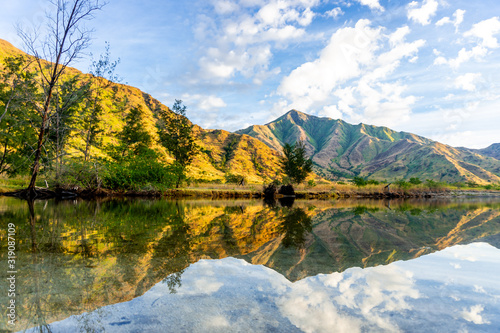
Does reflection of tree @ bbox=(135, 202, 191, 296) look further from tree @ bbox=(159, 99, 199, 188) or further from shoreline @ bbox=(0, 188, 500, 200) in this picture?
tree @ bbox=(159, 99, 199, 188)

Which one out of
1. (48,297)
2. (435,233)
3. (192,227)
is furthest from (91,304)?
(435,233)

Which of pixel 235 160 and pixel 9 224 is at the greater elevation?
pixel 235 160

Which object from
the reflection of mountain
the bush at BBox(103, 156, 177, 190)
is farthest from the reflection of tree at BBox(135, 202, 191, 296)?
the bush at BBox(103, 156, 177, 190)

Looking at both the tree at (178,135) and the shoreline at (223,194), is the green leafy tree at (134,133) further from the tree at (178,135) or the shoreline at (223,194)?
the shoreline at (223,194)

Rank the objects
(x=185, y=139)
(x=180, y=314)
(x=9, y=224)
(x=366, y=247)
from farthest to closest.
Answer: (x=185, y=139)
(x=9, y=224)
(x=366, y=247)
(x=180, y=314)

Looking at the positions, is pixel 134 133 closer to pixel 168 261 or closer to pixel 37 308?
pixel 168 261

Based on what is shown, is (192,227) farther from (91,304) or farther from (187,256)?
(91,304)

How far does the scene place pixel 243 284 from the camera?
4527mm

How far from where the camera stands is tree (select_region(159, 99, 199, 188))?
39438 millimetres

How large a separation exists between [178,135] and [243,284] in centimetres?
3785

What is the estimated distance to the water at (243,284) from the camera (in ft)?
10.6

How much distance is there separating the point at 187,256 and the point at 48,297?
2.76m

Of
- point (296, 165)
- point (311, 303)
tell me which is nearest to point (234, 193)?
point (296, 165)

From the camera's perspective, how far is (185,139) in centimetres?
4019
